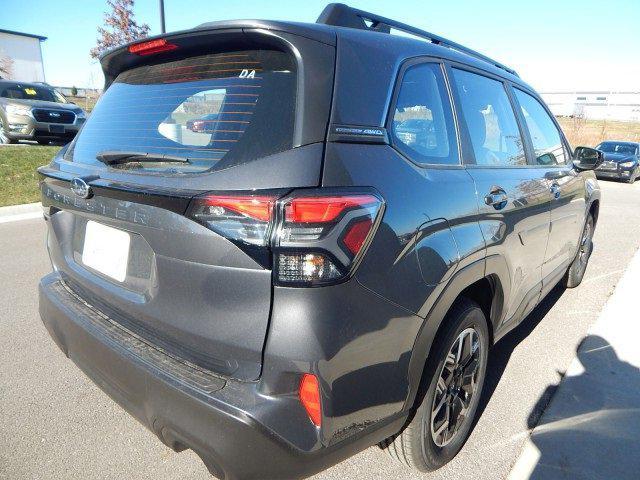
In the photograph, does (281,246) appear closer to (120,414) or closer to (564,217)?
(120,414)

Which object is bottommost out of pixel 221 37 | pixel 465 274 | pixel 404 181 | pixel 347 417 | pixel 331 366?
pixel 347 417

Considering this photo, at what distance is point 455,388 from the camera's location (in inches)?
87.5

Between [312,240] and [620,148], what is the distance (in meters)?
21.3

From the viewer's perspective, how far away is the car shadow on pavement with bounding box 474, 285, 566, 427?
9.41 feet

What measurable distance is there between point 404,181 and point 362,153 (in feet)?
0.68

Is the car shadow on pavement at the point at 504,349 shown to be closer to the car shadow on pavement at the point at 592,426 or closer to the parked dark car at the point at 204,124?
the car shadow on pavement at the point at 592,426

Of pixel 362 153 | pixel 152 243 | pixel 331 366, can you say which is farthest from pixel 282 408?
pixel 362 153

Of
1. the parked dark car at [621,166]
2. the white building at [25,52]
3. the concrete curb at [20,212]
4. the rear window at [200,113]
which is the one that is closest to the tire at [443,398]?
the rear window at [200,113]

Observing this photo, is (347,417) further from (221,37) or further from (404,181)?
(221,37)

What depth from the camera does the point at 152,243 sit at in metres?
1.58

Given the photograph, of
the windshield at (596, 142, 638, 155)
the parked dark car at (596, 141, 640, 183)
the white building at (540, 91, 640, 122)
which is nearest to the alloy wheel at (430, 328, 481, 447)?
the parked dark car at (596, 141, 640, 183)

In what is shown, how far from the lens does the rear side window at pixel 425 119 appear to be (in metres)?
1.77

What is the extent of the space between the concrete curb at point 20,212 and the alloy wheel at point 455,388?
6.66m

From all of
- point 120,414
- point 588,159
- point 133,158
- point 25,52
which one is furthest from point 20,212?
point 25,52
